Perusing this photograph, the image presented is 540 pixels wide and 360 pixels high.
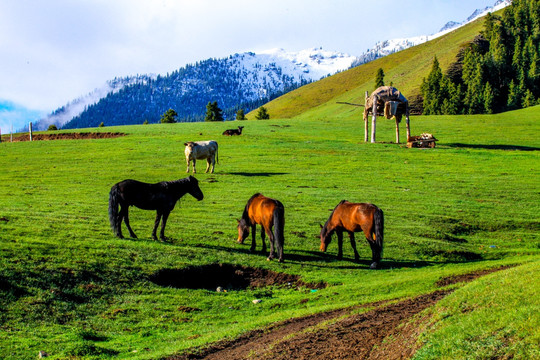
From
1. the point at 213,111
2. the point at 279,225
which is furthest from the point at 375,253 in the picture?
the point at 213,111

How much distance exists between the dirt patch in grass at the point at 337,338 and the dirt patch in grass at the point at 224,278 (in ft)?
12.4

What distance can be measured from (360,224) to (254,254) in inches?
149

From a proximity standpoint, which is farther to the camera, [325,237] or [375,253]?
[325,237]

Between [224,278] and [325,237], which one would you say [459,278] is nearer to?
[325,237]

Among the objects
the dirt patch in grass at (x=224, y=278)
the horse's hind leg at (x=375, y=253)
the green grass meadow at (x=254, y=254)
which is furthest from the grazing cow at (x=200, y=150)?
the horse's hind leg at (x=375, y=253)

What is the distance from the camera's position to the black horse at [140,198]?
648 inches

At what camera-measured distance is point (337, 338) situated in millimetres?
8812

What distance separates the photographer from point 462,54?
13225 cm

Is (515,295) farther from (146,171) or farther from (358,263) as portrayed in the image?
(146,171)

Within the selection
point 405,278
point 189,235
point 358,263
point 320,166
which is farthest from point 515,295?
point 320,166

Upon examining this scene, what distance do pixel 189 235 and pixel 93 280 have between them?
5.78m

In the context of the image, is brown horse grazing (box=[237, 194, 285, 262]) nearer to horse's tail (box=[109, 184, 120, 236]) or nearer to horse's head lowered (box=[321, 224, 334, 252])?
horse's head lowered (box=[321, 224, 334, 252])

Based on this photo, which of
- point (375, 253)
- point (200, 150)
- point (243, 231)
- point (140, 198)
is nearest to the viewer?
point (375, 253)

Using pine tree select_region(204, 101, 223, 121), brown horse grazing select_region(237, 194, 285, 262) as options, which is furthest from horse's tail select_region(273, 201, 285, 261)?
pine tree select_region(204, 101, 223, 121)
